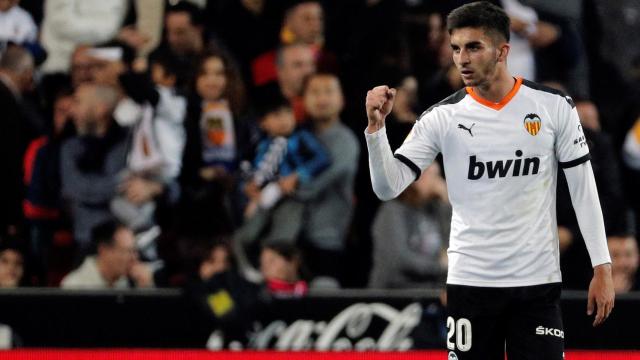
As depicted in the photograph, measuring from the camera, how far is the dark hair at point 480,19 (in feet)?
14.0

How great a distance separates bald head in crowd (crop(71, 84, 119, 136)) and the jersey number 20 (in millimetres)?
4764

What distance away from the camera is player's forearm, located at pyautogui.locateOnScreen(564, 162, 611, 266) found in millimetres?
4371

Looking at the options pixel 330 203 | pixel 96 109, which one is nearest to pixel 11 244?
pixel 96 109

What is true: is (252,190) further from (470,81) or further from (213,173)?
(470,81)

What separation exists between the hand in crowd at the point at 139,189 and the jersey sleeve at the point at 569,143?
15.1ft

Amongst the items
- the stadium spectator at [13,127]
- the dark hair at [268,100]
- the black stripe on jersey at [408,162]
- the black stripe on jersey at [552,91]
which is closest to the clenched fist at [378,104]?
the black stripe on jersey at [408,162]

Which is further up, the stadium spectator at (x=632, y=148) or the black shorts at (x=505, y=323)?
the stadium spectator at (x=632, y=148)

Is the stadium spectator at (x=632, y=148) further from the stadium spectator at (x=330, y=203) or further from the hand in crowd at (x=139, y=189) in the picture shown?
the hand in crowd at (x=139, y=189)

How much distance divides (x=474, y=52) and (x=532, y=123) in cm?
35

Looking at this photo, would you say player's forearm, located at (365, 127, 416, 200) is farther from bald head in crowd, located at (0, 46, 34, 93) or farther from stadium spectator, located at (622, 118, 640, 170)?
bald head in crowd, located at (0, 46, 34, 93)

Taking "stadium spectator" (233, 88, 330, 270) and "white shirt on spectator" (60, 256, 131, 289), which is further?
"white shirt on spectator" (60, 256, 131, 289)

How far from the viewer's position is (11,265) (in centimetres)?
847

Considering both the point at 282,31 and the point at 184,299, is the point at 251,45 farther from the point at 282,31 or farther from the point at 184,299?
the point at 184,299

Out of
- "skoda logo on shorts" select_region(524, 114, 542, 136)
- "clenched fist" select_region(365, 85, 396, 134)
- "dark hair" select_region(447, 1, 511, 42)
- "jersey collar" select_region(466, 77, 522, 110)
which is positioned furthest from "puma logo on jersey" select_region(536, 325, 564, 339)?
"dark hair" select_region(447, 1, 511, 42)
